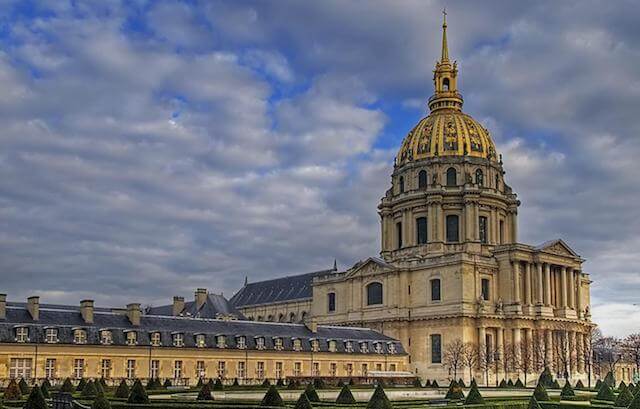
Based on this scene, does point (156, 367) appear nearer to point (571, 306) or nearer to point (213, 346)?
point (213, 346)

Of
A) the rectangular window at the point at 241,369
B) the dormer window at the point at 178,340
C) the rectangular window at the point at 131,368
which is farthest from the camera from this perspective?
the rectangular window at the point at 241,369

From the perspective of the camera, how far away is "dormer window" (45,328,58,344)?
205 ft

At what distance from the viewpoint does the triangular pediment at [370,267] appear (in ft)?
336

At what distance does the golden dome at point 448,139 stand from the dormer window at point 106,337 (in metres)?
52.8

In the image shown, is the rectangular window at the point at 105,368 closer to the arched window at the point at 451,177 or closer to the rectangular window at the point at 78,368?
the rectangular window at the point at 78,368

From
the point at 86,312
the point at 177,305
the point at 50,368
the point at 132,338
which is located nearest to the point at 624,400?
the point at 132,338

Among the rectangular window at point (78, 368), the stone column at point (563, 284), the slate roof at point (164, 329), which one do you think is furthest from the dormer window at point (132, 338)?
the stone column at point (563, 284)

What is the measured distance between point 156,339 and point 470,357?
116 feet

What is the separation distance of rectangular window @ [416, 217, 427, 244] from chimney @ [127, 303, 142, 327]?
45.4 metres

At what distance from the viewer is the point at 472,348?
9112 cm

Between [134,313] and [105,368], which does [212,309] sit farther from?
[105,368]

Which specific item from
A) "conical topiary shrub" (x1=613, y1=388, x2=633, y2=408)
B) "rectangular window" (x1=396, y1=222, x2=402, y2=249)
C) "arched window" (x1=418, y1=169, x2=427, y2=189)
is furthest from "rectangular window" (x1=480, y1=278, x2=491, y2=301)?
"conical topiary shrub" (x1=613, y1=388, x2=633, y2=408)

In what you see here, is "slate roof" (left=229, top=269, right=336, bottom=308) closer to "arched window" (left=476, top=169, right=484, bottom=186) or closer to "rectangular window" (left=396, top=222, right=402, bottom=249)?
"rectangular window" (left=396, top=222, right=402, bottom=249)

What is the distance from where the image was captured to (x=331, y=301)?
110500 millimetres
